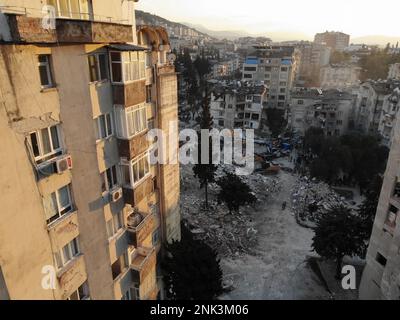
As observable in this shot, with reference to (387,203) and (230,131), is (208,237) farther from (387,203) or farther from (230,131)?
(230,131)

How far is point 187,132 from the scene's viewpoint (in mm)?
42156

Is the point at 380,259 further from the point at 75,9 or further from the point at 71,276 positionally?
the point at 75,9

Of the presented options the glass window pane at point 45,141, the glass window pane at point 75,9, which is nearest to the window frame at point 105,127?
the glass window pane at point 45,141

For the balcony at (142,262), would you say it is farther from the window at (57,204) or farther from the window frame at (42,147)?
the window frame at (42,147)

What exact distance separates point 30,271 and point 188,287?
8.39 metres

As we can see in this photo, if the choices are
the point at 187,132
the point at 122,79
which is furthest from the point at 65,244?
the point at 187,132

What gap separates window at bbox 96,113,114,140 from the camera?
820 cm

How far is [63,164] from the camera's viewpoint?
6.68m

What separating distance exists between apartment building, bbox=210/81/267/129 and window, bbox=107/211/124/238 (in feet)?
142

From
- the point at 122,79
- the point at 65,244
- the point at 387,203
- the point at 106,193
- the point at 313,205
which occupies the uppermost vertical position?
the point at 122,79

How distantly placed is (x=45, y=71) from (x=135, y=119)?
124 inches

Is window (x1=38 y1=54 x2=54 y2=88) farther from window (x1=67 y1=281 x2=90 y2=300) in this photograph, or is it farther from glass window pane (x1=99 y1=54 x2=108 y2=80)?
window (x1=67 y1=281 x2=90 y2=300)

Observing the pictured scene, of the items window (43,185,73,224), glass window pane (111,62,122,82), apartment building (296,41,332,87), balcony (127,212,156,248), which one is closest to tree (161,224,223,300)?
balcony (127,212,156,248)

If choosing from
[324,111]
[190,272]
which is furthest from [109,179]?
[324,111]
